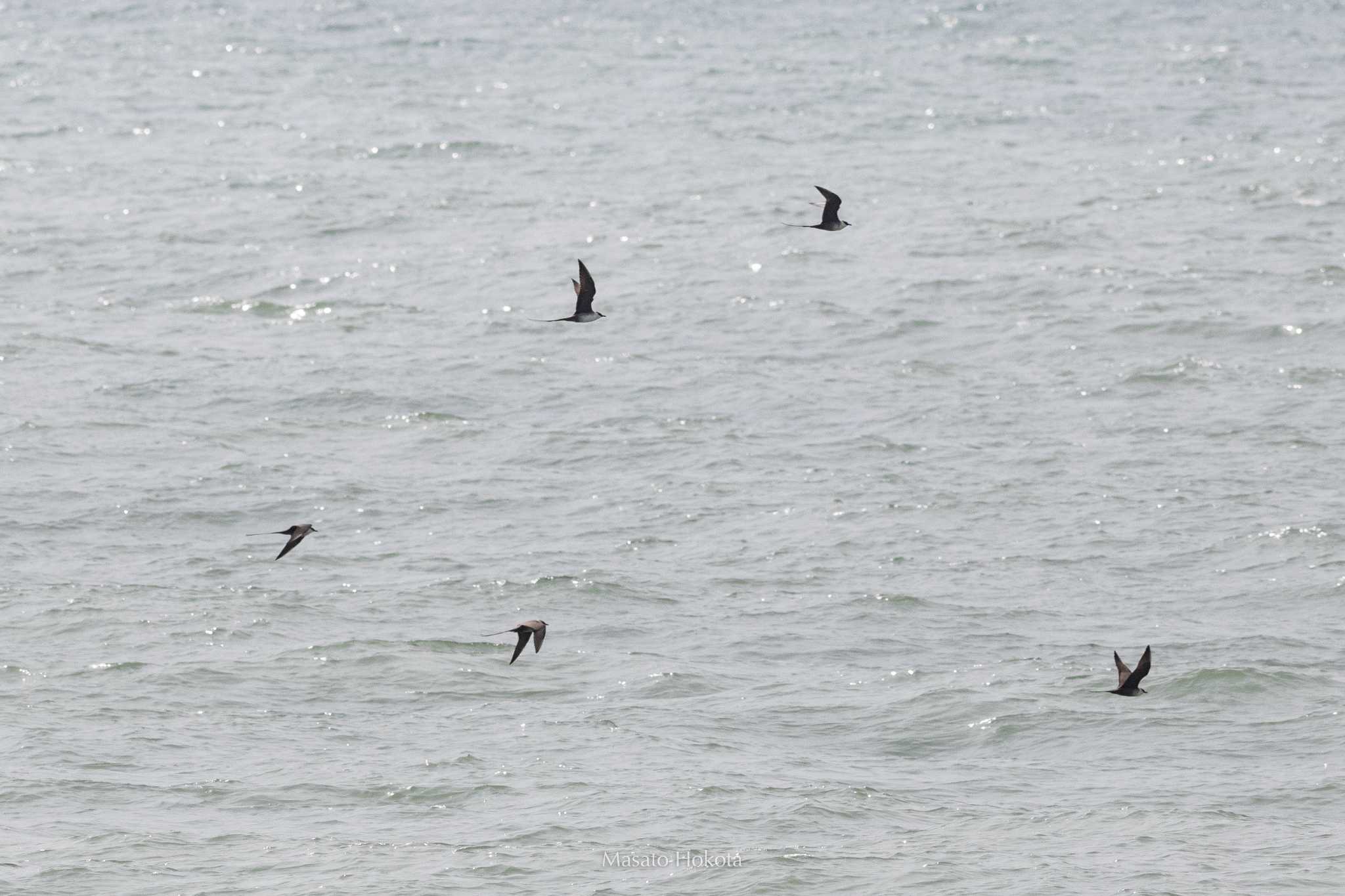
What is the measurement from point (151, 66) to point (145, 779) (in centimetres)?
4314

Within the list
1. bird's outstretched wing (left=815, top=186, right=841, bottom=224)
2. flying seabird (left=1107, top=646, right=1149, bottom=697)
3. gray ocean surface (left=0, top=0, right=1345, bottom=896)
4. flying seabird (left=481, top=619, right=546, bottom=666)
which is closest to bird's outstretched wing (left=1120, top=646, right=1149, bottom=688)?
flying seabird (left=1107, top=646, right=1149, bottom=697)

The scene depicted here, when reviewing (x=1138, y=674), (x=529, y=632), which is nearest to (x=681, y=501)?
(x=529, y=632)

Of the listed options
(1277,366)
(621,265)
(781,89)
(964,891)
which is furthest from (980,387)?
(781,89)

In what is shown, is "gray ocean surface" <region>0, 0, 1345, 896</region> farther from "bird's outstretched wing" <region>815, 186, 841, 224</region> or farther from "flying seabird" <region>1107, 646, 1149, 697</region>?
"bird's outstretched wing" <region>815, 186, 841, 224</region>

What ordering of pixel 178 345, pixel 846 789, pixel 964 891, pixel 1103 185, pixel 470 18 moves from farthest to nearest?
1. pixel 470 18
2. pixel 1103 185
3. pixel 178 345
4. pixel 846 789
5. pixel 964 891

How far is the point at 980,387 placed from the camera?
102 ft

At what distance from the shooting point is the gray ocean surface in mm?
19188

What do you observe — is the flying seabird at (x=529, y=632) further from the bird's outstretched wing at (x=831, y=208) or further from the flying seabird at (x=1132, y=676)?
the flying seabird at (x=1132, y=676)

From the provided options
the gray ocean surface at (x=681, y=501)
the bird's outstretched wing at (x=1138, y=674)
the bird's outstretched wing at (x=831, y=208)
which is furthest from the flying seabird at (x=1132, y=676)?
the bird's outstretched wing at (x=831, y=208)

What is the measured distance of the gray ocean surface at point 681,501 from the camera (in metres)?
19.2

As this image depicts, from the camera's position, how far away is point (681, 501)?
88.8ft

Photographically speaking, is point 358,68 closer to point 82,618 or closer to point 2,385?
point 2,385

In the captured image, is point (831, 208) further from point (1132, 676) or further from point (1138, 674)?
point (1138, 674)

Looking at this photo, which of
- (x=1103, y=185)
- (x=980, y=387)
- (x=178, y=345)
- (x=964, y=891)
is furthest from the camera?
(x=1103, y=185)
